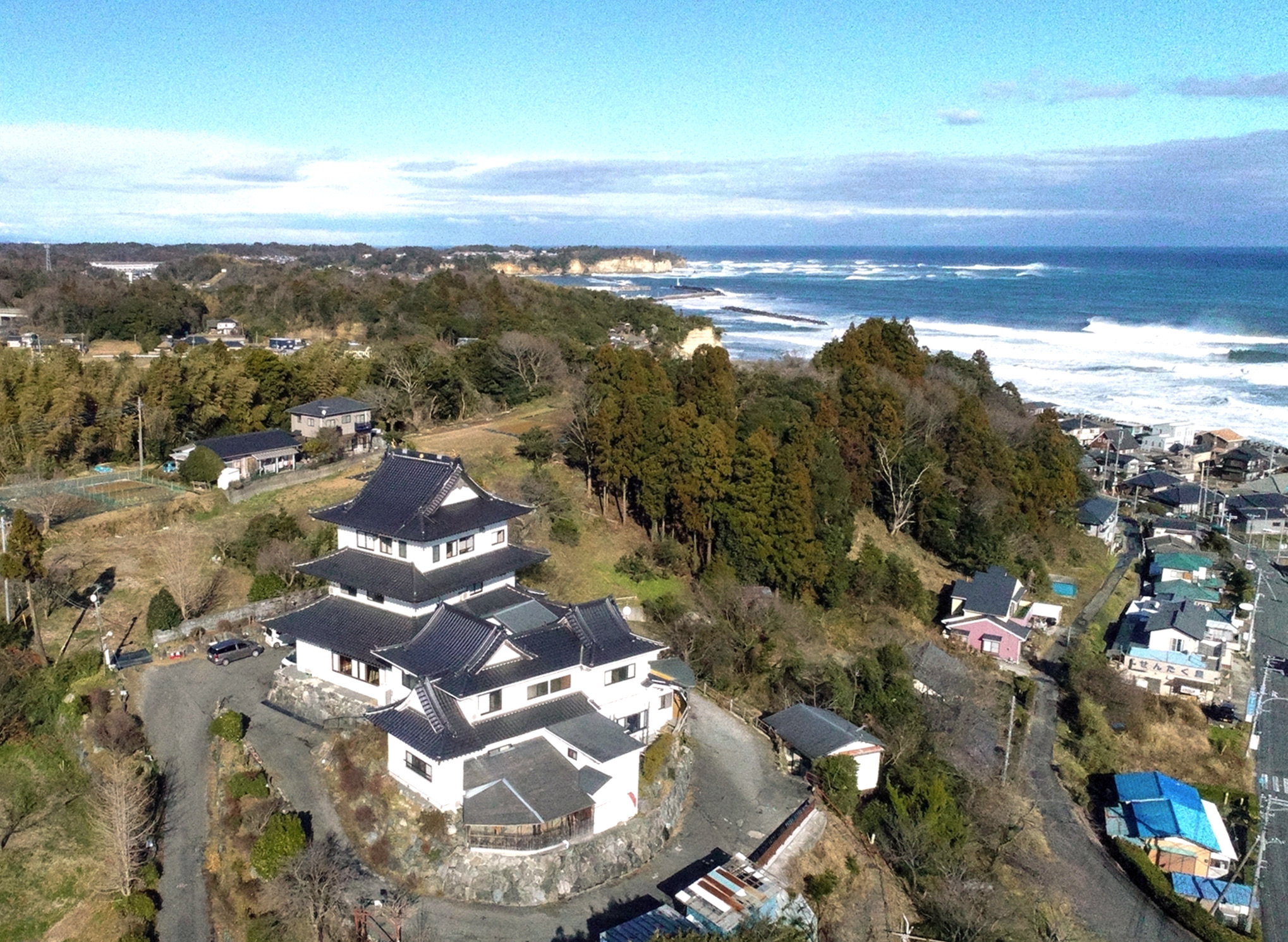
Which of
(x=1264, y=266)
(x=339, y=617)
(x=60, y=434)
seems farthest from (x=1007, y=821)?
(x=1264, y=266)

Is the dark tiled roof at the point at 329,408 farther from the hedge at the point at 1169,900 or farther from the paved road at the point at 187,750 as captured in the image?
the hedge at the point at 1169,900

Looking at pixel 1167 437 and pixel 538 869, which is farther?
pixel 1167 437

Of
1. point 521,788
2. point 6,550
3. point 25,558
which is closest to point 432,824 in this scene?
point 521,788

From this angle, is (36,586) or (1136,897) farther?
(36,586)

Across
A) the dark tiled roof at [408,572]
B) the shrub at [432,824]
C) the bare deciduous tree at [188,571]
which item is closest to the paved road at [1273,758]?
the shrub at [432,824]

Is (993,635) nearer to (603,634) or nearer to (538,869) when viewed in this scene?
(603,634)

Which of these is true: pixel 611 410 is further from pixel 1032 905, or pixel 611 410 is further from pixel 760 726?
pixel 1032 905

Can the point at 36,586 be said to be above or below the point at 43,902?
above
